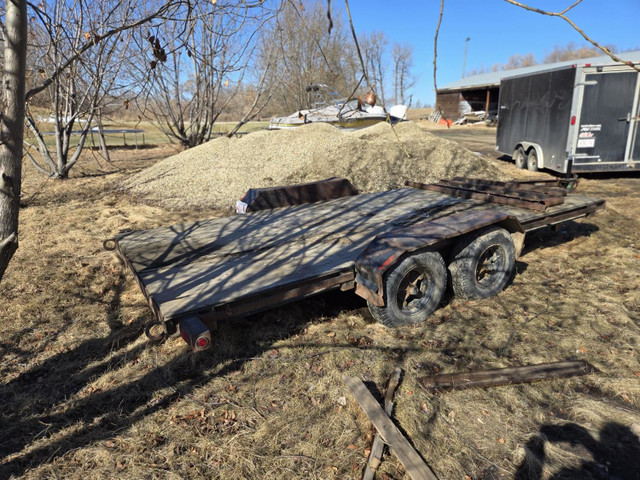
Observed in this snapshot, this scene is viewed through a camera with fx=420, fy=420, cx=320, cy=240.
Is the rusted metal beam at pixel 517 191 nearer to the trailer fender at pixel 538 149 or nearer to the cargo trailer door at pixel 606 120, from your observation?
the cargo trailer door at pixel 606 120

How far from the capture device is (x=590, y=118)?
1056 centimetres

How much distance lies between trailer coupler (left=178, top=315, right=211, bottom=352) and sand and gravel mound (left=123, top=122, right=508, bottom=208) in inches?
283

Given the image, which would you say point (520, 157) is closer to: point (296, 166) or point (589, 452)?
point (296, 166)

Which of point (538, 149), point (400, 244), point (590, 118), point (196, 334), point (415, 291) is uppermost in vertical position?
point (590, 118)

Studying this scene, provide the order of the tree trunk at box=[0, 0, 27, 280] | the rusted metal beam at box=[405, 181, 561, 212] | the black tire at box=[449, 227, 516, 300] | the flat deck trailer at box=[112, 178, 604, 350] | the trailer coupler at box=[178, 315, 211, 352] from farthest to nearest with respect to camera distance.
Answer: the rusted metal beam at box=[405, 181, 561, 212]
the black tire at box=[449, 227, 516, 300]
the flat deck trailer at box=[112, 178, 604, 350]
the trailer coupler at box=[178, 315, 211, 352]
the tree trunk at box=[0, 0, 27, 280]

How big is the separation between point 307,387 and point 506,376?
5.41ft

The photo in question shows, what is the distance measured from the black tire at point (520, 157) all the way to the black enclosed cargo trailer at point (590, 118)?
1422 millimetres

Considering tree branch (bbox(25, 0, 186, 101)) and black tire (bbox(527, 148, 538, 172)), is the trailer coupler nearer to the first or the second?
tree branch (bbox(25, 0, 186, 101))

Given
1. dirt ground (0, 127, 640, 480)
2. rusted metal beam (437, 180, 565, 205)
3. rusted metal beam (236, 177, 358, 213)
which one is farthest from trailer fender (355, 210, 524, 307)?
rusted metal beam (236, 177, 358, 213)

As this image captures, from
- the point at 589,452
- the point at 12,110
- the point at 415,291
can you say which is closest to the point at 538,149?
the point at 415,291

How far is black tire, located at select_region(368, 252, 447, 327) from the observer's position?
3975mm

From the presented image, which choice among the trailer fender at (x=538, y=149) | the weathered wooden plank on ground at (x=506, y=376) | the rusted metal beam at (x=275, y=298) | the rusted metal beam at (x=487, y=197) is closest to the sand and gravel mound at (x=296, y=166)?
the trailer fender at (x=538, y=149)

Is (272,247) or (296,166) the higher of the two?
(296,166)

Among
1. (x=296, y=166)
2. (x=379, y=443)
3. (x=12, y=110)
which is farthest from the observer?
(x=296, y=166)
